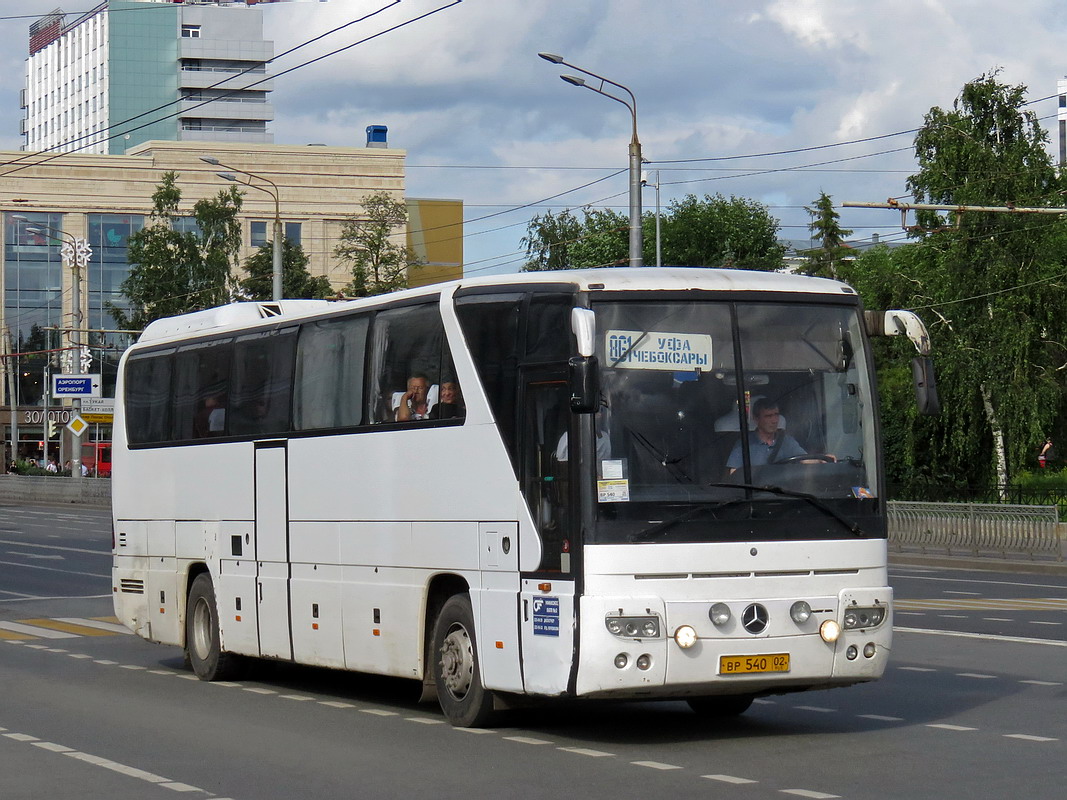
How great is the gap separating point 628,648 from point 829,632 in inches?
53.0

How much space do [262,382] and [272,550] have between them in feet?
4.66

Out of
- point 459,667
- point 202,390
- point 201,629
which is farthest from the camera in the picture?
point 202,390

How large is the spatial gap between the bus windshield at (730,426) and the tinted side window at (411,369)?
1493mm

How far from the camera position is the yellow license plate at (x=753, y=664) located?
33.9ft

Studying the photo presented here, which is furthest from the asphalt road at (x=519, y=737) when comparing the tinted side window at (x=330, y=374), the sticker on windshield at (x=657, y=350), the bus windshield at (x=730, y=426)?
the sticker on windshield at (x=657, y=350)

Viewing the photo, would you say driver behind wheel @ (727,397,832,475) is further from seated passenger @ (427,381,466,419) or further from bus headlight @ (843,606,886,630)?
seated passenger @ (427,381,466,419)

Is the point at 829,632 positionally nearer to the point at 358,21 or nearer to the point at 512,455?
the point at 512,455

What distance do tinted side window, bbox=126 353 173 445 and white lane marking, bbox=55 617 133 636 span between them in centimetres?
318

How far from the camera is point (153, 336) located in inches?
664

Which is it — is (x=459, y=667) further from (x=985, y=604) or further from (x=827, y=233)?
(x=827, y=233)

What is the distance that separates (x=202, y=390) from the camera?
15.5m

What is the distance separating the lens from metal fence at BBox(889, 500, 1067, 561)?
102 feet

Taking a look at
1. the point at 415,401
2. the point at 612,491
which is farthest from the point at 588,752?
the point at 415,401

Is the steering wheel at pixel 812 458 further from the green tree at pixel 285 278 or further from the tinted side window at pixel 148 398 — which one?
the green tree at pixel 285 278
